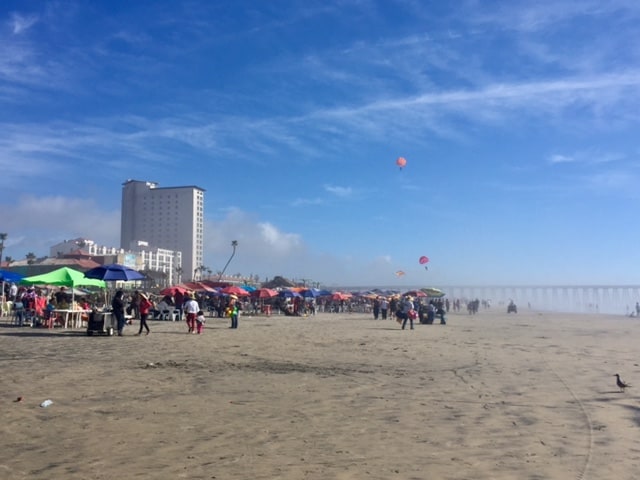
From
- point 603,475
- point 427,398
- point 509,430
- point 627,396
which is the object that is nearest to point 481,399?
point 427,398

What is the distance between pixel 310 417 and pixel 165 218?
155808 mm

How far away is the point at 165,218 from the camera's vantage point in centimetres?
15588

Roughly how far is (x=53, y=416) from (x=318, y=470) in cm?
346

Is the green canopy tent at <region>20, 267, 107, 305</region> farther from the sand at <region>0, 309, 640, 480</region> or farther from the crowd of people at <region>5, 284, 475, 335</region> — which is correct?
the sand at <region>0, 309, 640, 480</region>

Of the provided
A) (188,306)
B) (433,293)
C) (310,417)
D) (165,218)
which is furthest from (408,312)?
(165,218)

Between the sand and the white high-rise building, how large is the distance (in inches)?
5724

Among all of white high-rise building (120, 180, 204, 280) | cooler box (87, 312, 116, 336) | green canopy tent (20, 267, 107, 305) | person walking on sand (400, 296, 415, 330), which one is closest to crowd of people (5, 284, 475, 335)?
person walking on sand (400, 296, 415, 330)

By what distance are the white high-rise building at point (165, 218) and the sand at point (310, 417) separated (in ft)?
477

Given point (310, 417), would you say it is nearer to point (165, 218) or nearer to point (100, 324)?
point (100, 324)

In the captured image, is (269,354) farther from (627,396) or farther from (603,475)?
(603,475)

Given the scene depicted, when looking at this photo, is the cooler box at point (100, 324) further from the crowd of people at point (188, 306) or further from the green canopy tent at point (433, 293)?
the green canopy tent at point (433, 293)

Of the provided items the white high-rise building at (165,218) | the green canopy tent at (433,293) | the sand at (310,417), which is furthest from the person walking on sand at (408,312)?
the white high-rise building at (165,218)

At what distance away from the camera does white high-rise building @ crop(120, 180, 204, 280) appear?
155 metres

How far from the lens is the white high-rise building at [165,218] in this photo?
155 metres
